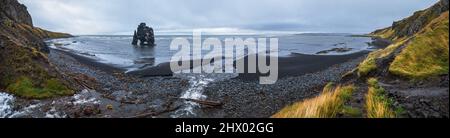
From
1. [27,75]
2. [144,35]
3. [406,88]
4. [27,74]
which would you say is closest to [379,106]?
Result: [406,88]

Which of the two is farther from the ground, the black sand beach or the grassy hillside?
the grassy hillside

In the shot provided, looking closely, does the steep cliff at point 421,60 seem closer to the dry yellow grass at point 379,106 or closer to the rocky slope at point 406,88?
the rocky slope at point 406,88

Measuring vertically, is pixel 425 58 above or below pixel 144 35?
below

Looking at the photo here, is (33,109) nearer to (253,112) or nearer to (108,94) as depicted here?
(108,94)

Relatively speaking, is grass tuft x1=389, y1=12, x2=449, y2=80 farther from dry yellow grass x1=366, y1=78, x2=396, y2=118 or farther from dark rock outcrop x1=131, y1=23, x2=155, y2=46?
dark rock outcrop x1=131, y1=23, x2=155, y2=46

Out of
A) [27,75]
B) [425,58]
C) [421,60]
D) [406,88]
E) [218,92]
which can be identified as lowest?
[218,92]

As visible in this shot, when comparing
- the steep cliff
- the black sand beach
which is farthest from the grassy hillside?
the steep cliff

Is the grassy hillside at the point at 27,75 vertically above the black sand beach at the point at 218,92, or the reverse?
the grassy hillside at the point at 27,75

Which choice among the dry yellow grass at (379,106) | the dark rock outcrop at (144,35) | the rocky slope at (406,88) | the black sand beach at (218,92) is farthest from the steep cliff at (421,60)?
the dark rock outcrop at (144,35)

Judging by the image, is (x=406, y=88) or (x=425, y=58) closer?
(x=406, y=88)

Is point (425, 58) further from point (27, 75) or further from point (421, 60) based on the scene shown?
point (27, 75)

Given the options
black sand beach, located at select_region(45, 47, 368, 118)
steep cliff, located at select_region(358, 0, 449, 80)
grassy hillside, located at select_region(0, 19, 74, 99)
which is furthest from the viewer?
grassy hillside, located at select_region(0, 19, 74, 99)

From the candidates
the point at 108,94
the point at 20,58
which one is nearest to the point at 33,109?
the point at 108,94

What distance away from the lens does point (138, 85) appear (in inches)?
1212
